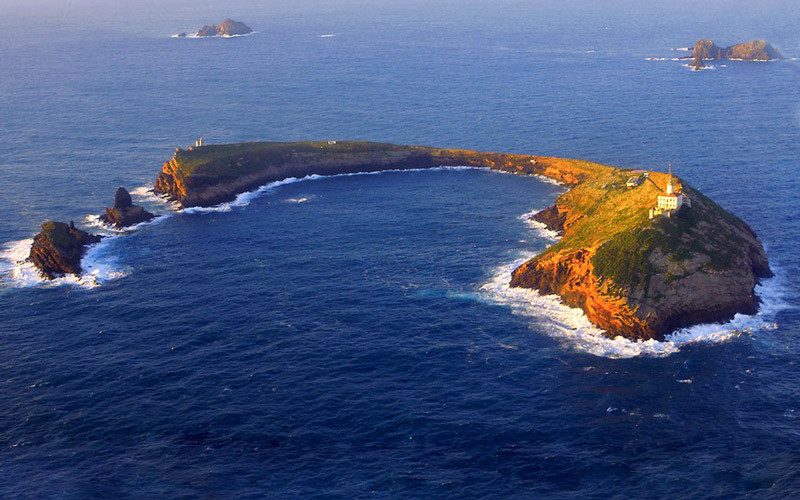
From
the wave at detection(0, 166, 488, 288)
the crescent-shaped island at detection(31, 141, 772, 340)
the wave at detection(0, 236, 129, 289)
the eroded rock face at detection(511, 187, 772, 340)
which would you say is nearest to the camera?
the eroded rock face at detection(511, 187, 772, 340)

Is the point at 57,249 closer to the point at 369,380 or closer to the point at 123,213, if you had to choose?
the point at 123,213

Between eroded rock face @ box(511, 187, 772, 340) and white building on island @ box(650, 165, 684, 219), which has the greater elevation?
white building on island @ box(650, 165, 684, 219)

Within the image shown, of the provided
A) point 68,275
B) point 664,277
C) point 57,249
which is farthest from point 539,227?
point 57,249

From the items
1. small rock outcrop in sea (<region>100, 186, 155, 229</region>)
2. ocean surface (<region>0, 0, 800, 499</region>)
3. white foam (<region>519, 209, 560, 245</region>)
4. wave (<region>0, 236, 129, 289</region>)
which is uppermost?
small rock outcrop in sea (<region>100, 186, 155, 229</region>)

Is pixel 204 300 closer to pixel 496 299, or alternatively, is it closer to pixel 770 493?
pixel 496 299

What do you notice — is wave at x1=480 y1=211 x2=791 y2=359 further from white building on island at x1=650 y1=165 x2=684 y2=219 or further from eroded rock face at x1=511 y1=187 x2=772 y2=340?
white building on island at x1=650 y1=165 x2=684 y2=219

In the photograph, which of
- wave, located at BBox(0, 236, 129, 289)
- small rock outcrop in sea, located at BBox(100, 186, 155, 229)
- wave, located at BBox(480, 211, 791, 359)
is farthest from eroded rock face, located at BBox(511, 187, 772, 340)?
small rock outcrop in sea, located at BBox(100, 186, 155, 229)

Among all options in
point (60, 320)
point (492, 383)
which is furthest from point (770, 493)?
point (60, 320)

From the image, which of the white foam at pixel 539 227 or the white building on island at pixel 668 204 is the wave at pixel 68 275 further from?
the white building on island at pixel 668 204
